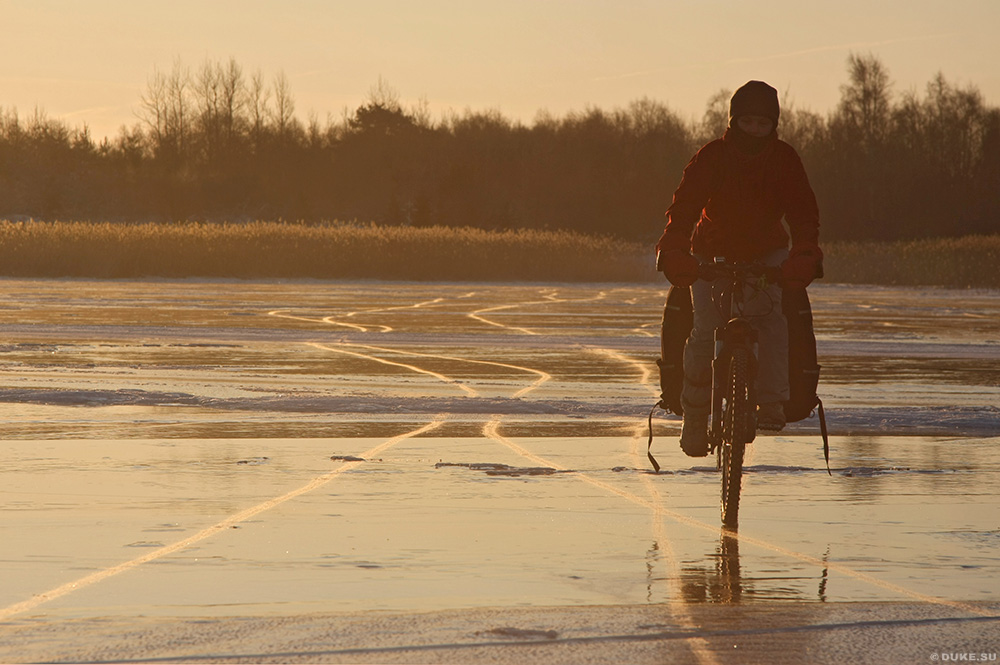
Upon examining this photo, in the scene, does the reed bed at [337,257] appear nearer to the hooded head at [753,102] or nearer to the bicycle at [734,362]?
the bicycle at [734,362]

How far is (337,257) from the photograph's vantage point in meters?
47.5

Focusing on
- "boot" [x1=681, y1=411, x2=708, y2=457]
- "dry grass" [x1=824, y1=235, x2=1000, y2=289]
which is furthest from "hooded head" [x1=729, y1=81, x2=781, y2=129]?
"dry grass" [x1=824, y1=235, x2=1000, y2=289]

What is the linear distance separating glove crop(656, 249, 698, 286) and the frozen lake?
1163mm

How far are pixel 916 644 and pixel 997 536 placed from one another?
6.89 ft

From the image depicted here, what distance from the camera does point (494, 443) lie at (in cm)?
962

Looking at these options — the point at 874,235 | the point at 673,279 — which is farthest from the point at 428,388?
the point at 874,235

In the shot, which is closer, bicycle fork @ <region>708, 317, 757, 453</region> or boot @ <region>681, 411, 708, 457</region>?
bicycle fork @ <region>708, 317, 757, 453</region>

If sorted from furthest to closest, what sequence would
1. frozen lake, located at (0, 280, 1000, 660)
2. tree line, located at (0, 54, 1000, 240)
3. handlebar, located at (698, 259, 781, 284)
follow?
tree line, located at (0, 54, 1000, 240), handlebar, located at (698, 259, 781, 284), frozen lake, located at (0, 280, 1000, 660)

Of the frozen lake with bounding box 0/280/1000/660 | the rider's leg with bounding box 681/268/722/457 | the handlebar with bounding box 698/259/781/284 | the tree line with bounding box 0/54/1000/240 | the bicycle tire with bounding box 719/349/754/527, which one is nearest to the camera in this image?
the frozen lake with bounding box 0/280/1000/660

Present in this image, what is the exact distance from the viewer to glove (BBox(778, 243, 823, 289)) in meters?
6.90

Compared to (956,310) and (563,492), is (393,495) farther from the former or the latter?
(956,310)

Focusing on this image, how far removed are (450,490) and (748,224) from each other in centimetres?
210

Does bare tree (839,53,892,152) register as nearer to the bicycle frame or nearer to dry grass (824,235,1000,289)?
dry grass (824,235,1000,289)

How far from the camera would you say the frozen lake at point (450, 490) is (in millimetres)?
5469
